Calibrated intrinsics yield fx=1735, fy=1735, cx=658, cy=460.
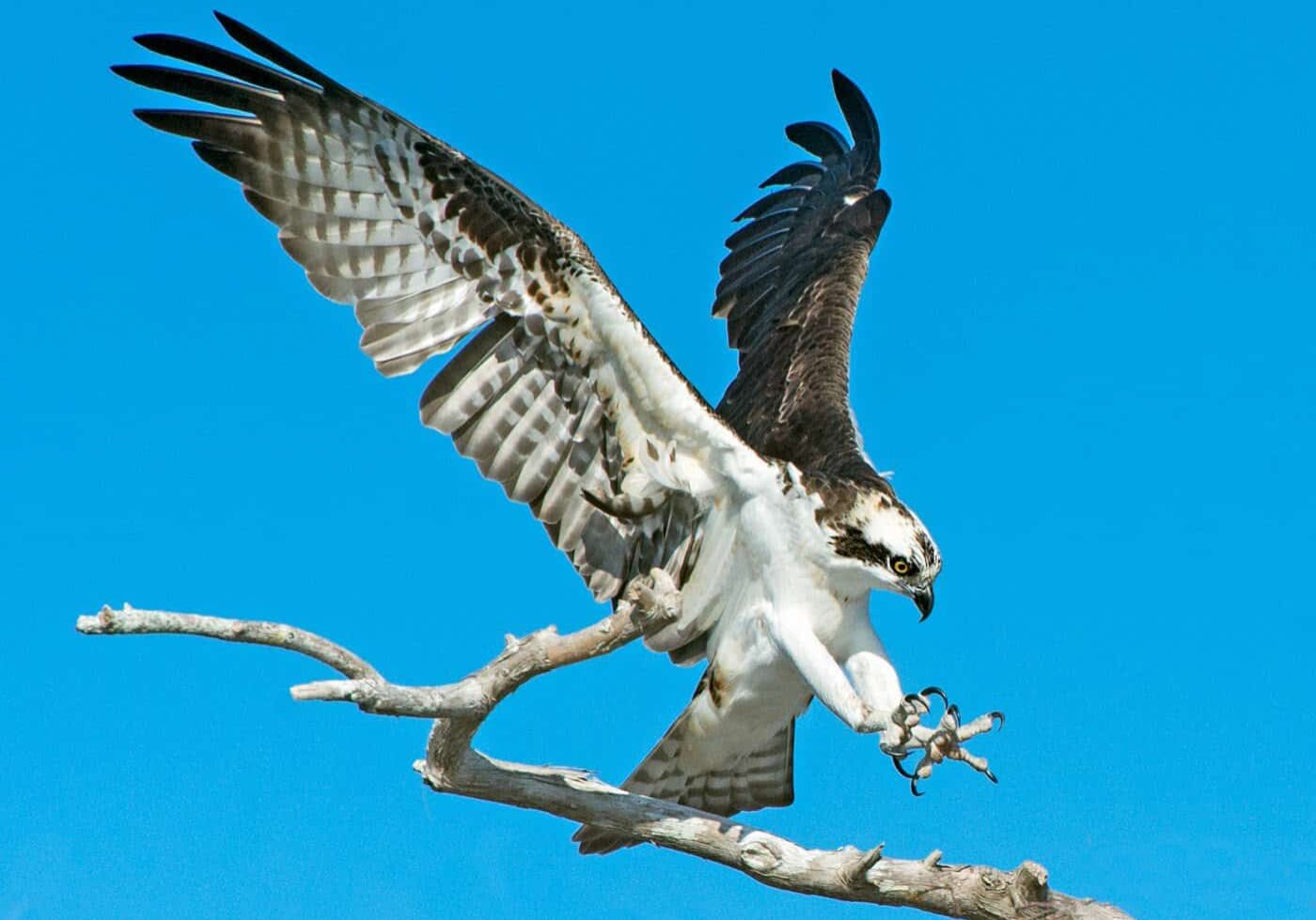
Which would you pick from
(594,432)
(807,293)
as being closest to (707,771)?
(594,432)

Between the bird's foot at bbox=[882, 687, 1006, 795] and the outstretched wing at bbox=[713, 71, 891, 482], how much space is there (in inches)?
47.9

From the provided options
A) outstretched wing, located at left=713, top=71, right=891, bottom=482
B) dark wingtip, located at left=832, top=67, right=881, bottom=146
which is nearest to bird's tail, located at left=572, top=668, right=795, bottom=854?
outstretched wing, located at left=713, top=71, right=891, bottom=482

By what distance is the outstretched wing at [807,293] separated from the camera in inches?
360

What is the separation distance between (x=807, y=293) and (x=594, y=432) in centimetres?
296

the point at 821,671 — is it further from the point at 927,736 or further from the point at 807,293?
the point at 807,293

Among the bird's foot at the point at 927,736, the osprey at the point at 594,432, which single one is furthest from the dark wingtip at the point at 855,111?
the bird's foot at the point at 927,736

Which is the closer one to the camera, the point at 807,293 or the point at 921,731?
the point at 921,731

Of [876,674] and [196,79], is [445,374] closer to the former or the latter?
[196,79]

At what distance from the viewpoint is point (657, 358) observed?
7.80 m

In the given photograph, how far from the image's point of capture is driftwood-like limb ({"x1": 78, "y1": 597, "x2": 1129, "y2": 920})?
6.74m

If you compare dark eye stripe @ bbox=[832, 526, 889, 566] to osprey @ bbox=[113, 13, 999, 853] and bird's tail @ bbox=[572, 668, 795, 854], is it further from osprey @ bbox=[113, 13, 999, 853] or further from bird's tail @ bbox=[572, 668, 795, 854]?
bird's tail @ bbox=[572, 668, 795, 854]

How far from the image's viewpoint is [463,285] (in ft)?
26.8

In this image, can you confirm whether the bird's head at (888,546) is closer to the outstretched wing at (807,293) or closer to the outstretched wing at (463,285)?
the outstretched wing at (807,293)

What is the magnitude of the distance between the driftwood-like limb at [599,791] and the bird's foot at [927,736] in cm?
40
